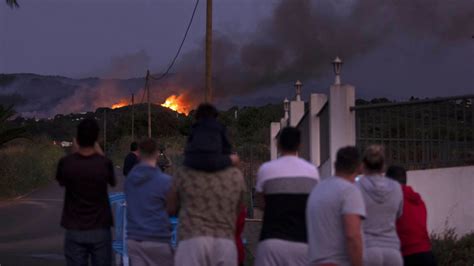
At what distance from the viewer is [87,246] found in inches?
277

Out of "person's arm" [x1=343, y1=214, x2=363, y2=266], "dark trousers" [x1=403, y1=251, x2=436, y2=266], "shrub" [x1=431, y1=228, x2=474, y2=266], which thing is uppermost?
"person's arm" [x1=343, y1=214, x2=363, y2=266]

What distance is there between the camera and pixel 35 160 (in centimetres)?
3756

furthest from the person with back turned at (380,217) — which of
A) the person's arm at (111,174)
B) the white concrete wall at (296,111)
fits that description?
the white concrete wall at (296,111)

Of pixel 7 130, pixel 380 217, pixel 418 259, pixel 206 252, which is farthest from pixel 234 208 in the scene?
Answer: pixel 7 130

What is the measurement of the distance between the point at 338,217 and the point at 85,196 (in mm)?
2303

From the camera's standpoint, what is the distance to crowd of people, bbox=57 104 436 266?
6.01 metres

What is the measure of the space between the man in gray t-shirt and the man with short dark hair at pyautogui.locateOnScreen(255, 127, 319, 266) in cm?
28

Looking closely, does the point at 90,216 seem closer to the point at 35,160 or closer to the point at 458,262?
the point at 458,262

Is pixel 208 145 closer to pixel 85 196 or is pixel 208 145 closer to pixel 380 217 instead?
pixel 85 196

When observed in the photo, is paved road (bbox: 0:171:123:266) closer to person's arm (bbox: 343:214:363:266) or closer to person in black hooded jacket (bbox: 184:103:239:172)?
person in black hooded jacket (bbox: 184:103:239:172)

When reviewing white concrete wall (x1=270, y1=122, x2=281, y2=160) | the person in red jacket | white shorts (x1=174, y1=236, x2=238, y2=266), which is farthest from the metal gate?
white concrete wall (x1=270, y1=122, x2=281, y2=160)

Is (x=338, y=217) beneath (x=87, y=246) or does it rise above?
above

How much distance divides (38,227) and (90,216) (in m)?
12.5

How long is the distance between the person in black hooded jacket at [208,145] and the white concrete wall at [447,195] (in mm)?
4780
